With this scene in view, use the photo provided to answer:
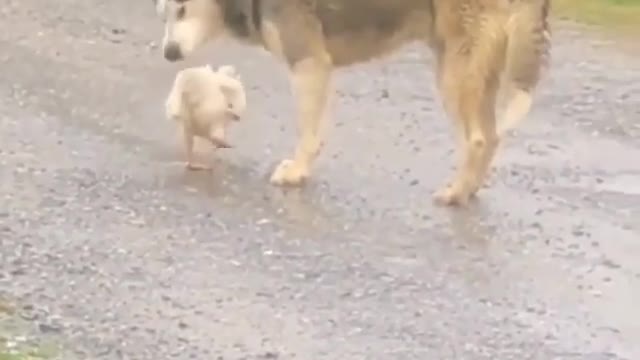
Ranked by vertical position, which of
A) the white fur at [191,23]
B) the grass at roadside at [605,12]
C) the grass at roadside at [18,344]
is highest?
the grass at roadside at [18,344]

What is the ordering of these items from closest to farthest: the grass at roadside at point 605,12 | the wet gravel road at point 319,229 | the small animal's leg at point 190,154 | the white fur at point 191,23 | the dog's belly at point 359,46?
1. the wet gravel road at point 319,229
2. the dog's belly at point 359,46
3. the white fur at point 191,23
4. the small animal's leg at point 190,154
5. the grass at roadside at point 605,12

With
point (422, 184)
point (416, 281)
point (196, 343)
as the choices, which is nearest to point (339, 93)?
point (422, 184)

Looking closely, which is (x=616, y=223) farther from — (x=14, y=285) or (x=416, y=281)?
(x=14, y=285)

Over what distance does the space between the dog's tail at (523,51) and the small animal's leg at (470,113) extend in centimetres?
13

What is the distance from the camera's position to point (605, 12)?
54.9ft

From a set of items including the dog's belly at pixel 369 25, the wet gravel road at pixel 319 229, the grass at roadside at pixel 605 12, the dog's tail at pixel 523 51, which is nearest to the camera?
the wet gravel road at pixel 319 229

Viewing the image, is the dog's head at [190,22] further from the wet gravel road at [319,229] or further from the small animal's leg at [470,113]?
the small animal's leg at [470,113]

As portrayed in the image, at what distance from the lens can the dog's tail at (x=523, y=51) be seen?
9.38 meters

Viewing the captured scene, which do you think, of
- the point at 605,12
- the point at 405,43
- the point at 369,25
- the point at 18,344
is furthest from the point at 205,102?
the point at 605,12

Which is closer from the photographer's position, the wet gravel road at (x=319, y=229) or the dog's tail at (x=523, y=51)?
the wet gravel road at (x=319, y=229)

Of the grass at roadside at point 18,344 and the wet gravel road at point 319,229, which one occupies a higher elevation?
the grass at roadside at point 18,344

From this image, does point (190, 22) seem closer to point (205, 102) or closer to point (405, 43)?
point (205, 102)

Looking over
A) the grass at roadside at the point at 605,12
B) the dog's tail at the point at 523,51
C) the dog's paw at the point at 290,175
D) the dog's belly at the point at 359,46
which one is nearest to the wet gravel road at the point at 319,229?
the dog's paw at the point at 290,175

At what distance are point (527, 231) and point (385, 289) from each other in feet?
4.72
